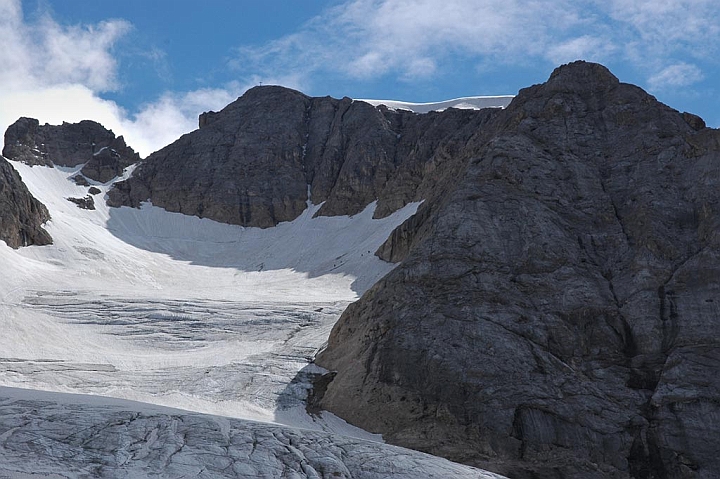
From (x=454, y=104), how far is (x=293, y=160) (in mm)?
28227

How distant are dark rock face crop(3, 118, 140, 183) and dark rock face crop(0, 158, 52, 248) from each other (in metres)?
30.8

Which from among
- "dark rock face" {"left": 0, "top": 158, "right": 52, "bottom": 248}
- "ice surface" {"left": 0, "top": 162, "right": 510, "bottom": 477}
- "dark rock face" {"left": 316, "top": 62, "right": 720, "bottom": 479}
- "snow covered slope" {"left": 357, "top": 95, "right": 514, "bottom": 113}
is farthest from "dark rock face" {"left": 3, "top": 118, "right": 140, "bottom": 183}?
"dark rock face" {"left": 316, "top": 62, "right": 720, "bottom": 479}

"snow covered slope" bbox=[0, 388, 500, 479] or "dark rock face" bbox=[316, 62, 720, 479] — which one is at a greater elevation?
"dark rock face" bbox=[316, 62, 720, 479]

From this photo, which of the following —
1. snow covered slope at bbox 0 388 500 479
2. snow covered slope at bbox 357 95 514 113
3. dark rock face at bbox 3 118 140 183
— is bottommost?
snow covered slope at bbox 0 388 500 479

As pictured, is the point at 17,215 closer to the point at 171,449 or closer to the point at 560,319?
the point at 171,449

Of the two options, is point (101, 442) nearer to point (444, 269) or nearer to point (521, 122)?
point (444, 269)

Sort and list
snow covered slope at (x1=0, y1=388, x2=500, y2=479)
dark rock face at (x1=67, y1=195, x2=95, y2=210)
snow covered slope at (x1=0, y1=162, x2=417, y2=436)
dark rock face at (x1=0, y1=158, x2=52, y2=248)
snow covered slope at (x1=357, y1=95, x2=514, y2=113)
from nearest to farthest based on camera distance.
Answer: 1. snow covered slope at (x1=0, y1=388, x2=500, y2=479)
2. snow covered slope at (x1=0, y1=162, x2=417, y2=436)
3. dark rock face at (x1=0, y1=158, x2=52, y2=248)
4. dark rock face at (x1=67, y1=195, x2=95, y2=210)
5. snow covered slope at (x1=357, y1=95, x2=514, y2=113)

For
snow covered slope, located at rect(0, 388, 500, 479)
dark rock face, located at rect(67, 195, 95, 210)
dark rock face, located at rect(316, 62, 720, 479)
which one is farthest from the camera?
dark rock face, located at rect(67, 195, 95, 210)

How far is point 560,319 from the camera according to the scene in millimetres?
27672

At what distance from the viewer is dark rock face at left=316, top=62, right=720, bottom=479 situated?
76.0 feet

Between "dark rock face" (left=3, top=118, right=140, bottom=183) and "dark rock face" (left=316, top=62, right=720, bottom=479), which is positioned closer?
"dark rock face" (left=316, top=62, right=720, bottom=479)

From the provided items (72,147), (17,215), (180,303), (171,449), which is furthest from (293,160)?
→ (171,449)

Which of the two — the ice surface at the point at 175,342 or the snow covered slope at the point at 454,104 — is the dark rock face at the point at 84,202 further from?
the snow covered slope at the point at 454,104

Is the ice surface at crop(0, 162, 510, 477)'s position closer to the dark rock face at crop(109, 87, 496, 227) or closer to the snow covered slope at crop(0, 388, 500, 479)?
the snow covered slope at crop(0, 388, 500, 479)
